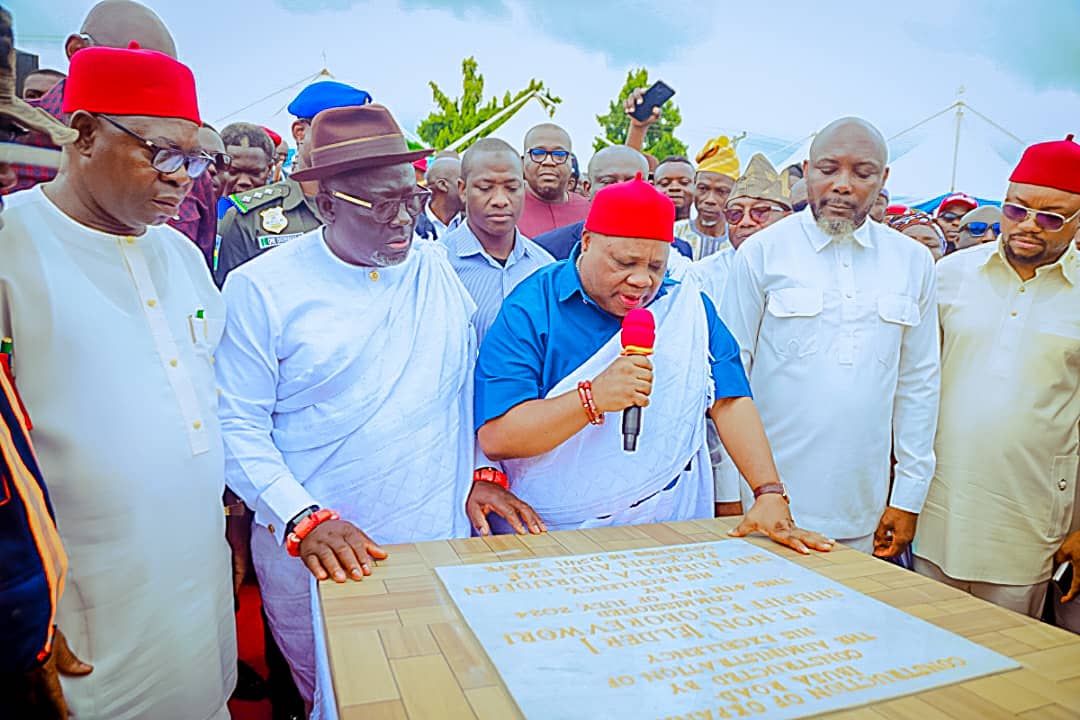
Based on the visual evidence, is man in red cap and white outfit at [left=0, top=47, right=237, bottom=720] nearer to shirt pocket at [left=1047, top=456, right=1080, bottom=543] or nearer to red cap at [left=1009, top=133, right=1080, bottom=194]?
red cap at [left=1009, top=133, right=1080, bottom=194]

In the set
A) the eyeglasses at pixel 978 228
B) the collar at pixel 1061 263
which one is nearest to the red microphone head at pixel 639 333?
the collar at pixel 1061 263

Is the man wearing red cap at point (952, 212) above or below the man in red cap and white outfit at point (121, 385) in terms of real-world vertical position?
above

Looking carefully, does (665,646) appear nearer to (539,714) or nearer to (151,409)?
(539,714)

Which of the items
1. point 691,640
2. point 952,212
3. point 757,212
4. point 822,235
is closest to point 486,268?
point 822,235

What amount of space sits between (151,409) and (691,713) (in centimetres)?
128

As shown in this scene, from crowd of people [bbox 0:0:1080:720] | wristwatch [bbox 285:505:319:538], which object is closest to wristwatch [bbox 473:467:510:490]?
crowd of people [bbox 0:0:1080:720]

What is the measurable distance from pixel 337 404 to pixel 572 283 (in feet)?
2.35

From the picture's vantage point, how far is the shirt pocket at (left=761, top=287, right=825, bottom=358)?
268 cm

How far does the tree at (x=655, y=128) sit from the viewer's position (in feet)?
69.1

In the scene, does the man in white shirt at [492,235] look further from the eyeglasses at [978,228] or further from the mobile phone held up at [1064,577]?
the eyeglasses at [978,228]

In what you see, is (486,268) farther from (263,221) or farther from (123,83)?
(123,83)

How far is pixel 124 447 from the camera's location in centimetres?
158

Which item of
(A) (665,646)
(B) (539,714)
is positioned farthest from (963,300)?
(B) (539,714)

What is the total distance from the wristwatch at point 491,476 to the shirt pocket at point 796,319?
121 cm
